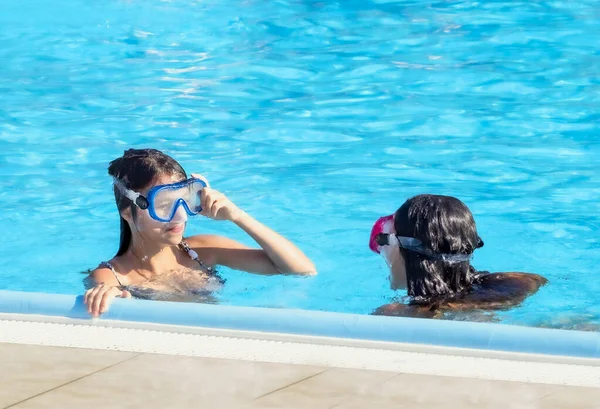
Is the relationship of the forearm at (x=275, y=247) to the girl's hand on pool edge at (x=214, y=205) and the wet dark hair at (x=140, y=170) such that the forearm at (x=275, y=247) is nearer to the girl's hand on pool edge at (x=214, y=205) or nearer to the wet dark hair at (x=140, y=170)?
the girl's hand on pool edge at (x=214, y=205)

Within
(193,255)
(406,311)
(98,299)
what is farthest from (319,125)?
(98,299)

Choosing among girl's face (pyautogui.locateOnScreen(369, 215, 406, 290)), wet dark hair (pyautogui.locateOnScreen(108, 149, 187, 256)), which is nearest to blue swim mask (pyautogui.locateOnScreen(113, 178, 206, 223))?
wet dark hair (pyautogui.locateOnScreen(108, 149, 187, 256))

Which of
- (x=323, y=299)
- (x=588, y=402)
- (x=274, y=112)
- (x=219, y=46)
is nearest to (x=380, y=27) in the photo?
(x=219, y=46)

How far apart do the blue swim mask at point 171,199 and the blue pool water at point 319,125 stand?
1104mm

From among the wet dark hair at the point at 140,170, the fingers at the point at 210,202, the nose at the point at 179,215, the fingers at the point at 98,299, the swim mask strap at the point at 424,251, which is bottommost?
the fingers at the point at 98,299

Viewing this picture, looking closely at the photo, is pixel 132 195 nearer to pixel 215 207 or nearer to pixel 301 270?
pixel 215 207

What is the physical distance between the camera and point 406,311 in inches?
178

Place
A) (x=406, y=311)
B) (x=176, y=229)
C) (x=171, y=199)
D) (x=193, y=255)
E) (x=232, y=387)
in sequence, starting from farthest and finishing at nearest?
(x=193, y=255) → (x=176, y=229) → (x=171, y=199) → (x=406, y=311) → (x=232, y=387)

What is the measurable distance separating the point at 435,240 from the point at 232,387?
1.23 metres

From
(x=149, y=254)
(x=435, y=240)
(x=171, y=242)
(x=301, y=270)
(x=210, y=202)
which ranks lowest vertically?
(x=301, y=270)

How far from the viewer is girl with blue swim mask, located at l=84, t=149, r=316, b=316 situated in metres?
4.82

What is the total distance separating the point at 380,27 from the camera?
1112 centimetres

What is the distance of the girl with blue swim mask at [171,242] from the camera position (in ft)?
15.8

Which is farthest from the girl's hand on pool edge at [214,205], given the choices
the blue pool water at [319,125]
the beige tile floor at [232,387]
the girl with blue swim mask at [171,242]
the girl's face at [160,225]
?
the beige tile floor at [232,387]
